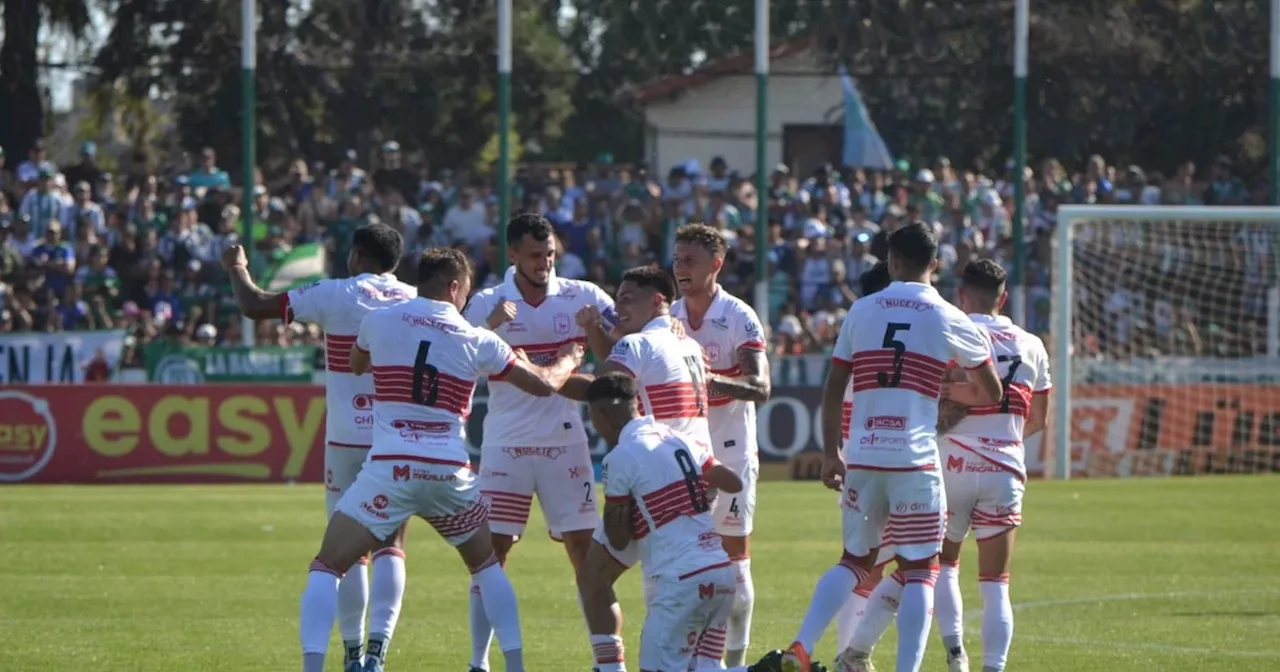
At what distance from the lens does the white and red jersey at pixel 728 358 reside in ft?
34.4

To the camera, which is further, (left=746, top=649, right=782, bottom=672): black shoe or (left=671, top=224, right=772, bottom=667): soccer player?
(left=671, top=224, right=772, bottom=667): soccer player

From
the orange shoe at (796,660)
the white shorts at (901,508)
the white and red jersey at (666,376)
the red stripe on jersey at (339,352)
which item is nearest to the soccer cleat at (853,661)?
the white shorts at (901,508)

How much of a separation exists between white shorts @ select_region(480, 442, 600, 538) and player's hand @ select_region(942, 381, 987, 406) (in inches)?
81.3

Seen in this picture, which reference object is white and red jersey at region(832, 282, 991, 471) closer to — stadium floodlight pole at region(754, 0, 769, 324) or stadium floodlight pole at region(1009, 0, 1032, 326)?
stadium floodlight pole at region(754, 0, 769, 324)

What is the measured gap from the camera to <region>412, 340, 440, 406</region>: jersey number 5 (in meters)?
9.33

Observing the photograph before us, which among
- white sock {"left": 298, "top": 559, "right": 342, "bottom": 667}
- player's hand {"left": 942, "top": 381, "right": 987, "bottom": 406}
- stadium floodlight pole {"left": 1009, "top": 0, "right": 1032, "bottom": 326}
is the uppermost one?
stadium floodlight pole {"left": 1009, "top": 0, "right": 1032, "bottom": 326}

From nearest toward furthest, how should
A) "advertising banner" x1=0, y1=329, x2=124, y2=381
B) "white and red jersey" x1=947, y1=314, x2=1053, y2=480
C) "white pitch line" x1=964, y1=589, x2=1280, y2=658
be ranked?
"white and red jersey" x1=947, y1=314, x2=1053, y2=480
"white pitch line" x1=964, y1=589, x2=1280, y2=658
"advertising banner" x1=0, y1=329, x2=124, y2=381

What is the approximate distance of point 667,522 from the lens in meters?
8.63

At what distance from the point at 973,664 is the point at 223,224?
18693 mm

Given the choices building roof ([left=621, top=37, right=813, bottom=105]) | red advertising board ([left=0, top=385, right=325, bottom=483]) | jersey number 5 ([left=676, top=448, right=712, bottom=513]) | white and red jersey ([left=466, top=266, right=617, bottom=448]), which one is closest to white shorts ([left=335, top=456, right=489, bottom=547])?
white and red jersey ([left=466, top=266, right=617, bottom=448])

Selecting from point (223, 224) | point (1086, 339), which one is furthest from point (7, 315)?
point (1086, 339)

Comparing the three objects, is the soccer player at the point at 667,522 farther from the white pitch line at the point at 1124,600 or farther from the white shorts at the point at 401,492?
the white pitch line at the point at 1124,600

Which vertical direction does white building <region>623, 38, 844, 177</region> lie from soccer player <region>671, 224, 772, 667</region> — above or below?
above

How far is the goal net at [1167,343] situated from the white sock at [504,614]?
53.8 feet
